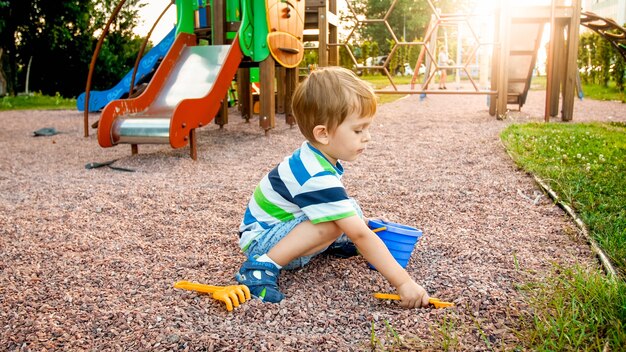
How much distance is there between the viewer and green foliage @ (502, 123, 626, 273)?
99.0 inches

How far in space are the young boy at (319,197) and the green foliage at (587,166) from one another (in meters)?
0.96

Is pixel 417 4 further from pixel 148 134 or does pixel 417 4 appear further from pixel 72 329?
pixel 72 329

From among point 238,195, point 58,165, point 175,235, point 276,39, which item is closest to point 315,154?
point 175,235

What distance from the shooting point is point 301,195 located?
199 cm

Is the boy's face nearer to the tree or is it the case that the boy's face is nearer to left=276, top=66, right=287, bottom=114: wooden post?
left=276, top=66, right=287, bottom=114: wooden post

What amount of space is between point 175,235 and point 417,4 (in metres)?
40.5

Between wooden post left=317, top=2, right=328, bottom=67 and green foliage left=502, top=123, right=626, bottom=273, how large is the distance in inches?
111

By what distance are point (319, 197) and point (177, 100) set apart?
3.70 metres

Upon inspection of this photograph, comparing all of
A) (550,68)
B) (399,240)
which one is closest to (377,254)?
(399,240)

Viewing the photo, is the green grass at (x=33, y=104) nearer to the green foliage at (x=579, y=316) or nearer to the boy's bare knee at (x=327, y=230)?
the boy's bare knee at (x=327, y=230)

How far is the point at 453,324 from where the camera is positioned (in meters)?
1.72

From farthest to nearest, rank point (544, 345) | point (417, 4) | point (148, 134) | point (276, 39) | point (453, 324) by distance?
point (417, 4) < point (276, 39) < point (148, 134) < point (453, 324) < point (544, 345)

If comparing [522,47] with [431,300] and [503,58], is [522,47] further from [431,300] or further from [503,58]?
[431,300]

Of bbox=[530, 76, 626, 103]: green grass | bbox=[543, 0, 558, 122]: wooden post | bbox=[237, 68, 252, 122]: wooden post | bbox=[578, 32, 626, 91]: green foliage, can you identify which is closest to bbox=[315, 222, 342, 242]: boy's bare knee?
bbox=[237, 68, 252, 122]: wooden post
